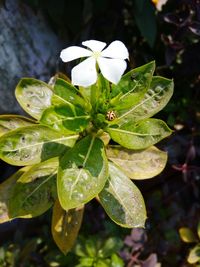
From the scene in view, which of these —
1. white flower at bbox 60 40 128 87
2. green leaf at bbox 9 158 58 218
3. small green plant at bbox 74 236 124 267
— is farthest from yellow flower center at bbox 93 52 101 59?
small green plant at bbox 74 236 124 267

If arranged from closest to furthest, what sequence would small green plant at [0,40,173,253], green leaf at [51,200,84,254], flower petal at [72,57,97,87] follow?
flower petal at [72,57,97,87] < small green plant at [0,40,173,253] < green leaf at [51,200,84,254]

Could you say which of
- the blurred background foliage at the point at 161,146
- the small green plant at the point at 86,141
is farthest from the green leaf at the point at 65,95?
the blurred background foliage at the point at 161,146

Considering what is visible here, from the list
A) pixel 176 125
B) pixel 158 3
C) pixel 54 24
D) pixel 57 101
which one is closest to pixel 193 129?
pixel 176 125

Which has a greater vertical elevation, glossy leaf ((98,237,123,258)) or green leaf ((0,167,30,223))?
green leaf ((0,167,30,223))

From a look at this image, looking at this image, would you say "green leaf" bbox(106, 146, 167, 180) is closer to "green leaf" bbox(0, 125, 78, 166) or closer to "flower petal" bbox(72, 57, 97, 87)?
"green leaf" bbox(0, 125, 78, 166)

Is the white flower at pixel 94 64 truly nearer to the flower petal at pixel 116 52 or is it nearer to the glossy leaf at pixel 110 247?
the flower petal at pixel 116 52

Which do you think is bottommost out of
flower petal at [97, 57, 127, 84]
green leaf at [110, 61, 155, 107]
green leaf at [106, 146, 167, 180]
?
green leaf at [106, 146, 167, 180]

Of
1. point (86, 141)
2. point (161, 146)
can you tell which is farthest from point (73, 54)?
point (161, 146)
